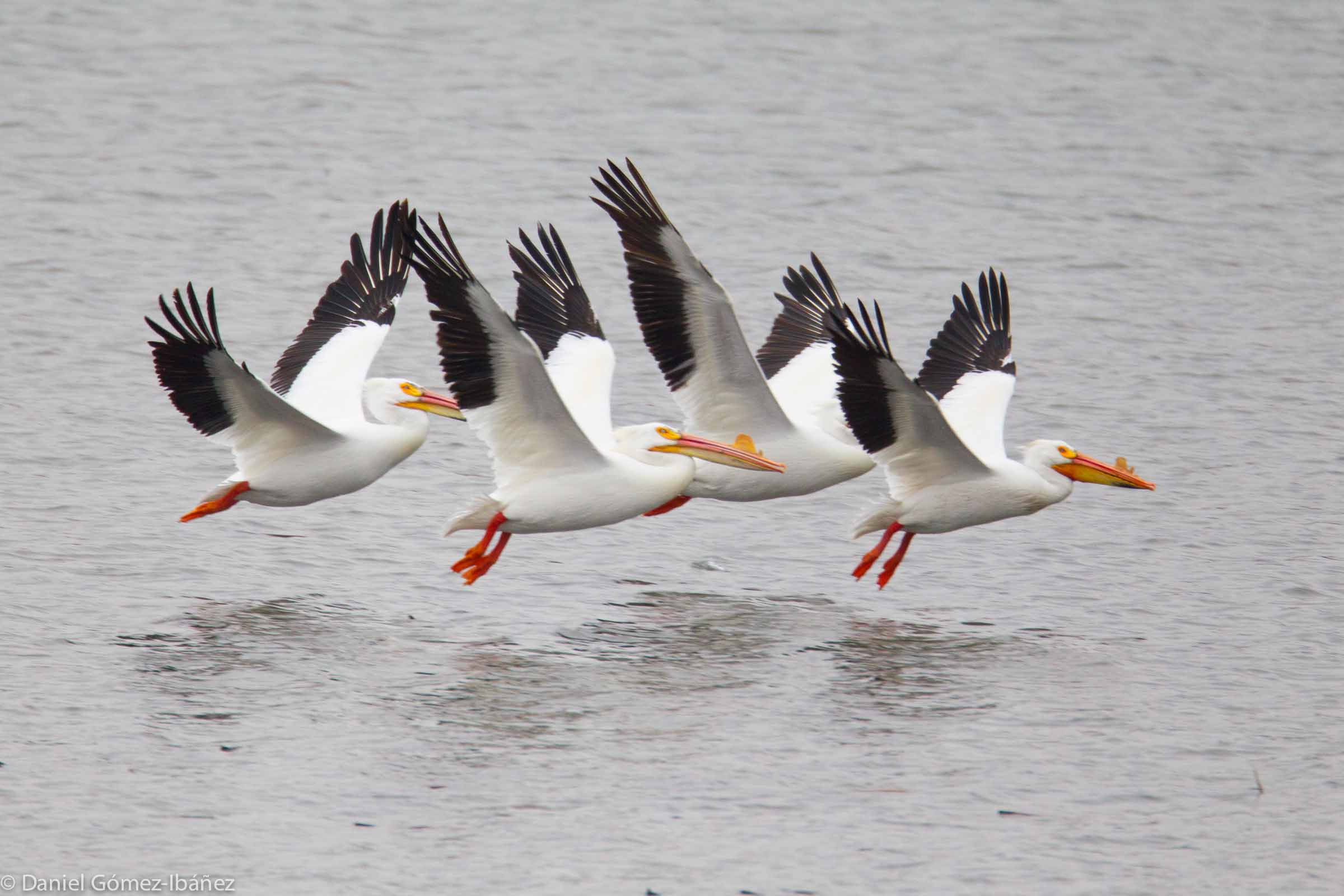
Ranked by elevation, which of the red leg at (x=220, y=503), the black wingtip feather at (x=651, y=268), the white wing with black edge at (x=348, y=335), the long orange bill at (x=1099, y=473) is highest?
the black wingtip feather at (x=651, y=268)

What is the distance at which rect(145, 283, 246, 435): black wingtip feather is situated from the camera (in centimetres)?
728

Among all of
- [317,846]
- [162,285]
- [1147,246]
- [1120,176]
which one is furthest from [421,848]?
[1120,176]

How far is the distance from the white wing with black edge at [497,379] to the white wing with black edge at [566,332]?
1.45ft

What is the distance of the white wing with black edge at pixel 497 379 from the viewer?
723 centimetres

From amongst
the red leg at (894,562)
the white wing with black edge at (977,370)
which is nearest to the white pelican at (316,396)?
the red leg at (894,562)

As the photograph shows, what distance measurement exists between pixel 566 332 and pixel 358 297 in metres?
1.27

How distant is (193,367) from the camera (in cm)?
755

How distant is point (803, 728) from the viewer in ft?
21.9

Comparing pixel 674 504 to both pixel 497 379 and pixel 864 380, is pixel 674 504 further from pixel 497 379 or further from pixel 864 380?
pixel 497 379

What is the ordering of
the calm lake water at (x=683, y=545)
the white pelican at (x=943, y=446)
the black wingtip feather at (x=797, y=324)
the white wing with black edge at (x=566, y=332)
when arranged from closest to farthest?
the calm lake water at (x=683, y=545), the white pelican at (x=943, y=446), the white wing with black edge at (x=566, y=332), the black wingtip feather at (x=797, y=324)

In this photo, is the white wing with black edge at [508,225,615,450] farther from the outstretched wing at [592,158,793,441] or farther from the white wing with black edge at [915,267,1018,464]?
the white wing with black edge at [915,267,1018,464]

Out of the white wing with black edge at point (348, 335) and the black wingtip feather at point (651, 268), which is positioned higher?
the black wingtip feather at point (651, 268)

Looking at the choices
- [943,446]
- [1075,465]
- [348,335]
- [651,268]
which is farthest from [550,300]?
[1075,465]

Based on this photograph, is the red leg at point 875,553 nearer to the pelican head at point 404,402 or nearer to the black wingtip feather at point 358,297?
the pelican head at point 404,402
